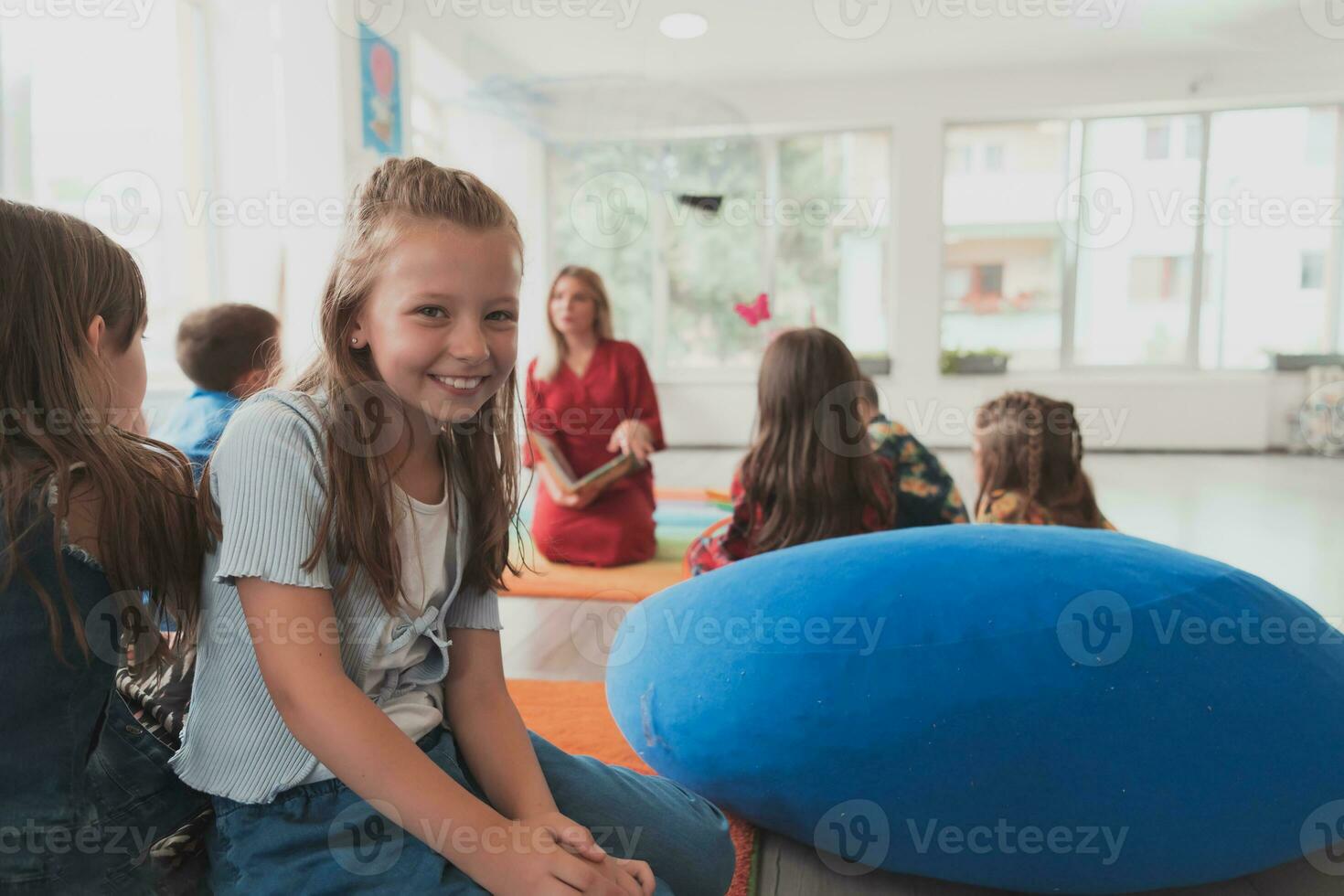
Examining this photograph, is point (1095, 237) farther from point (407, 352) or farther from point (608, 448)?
point (407, 352)

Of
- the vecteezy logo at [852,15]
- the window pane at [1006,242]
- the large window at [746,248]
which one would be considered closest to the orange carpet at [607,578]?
the vecteezy logo at [852,15]

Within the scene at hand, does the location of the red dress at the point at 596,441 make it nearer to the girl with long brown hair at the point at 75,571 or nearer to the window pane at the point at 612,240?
the girl with long brown hair at the point at 75,571

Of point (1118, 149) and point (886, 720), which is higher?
point (1118, 149)

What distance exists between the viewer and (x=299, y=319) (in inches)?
173

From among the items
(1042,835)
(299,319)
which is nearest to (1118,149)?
(299,319)

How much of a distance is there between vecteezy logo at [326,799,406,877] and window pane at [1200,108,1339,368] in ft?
23.9

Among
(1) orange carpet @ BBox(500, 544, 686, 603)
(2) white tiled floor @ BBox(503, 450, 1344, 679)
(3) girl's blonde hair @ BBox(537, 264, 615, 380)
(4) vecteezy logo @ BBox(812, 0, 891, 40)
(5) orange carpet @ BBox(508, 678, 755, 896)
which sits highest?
(4) vecteezy logo @ BBox(812, 0, 891, 40)

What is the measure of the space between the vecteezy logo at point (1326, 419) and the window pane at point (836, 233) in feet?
9.18

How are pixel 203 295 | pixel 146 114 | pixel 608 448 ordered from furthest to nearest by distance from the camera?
pixel 203 295
pixel 146 114
pixel 608 448

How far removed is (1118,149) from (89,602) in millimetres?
7359

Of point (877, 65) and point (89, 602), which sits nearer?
point (89, 602)

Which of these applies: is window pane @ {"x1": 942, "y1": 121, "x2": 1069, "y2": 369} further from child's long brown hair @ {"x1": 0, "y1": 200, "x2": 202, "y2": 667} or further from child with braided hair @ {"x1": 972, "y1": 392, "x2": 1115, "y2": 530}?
child's long brown hair @ {"x1": 0, "y1": 200, "x2": 202, "y2": 667}

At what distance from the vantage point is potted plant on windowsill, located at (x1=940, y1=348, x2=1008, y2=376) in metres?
6.94

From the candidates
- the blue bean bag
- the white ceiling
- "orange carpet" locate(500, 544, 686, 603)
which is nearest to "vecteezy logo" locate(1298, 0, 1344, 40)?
the white ceiling
